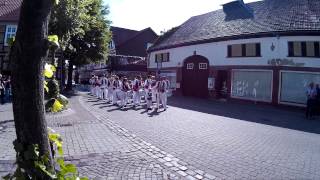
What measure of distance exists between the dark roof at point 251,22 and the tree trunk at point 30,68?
21.5 meters

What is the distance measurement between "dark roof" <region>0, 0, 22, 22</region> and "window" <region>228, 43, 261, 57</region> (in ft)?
71.9

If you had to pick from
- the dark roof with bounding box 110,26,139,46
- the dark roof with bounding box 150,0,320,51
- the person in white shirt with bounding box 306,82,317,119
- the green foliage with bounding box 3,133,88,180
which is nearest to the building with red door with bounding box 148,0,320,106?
the dark roof with bounding box 150,0,320,51

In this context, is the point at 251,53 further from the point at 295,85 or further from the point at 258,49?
the point at 295,85

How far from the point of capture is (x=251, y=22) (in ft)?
87.9

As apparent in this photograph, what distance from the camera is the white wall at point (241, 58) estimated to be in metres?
21.9

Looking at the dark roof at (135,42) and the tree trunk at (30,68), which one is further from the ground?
the dark roof at (135,42)

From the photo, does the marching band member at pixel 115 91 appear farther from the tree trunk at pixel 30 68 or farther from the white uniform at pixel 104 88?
the tree trunk at pixel 30 68

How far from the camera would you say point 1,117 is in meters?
14.1

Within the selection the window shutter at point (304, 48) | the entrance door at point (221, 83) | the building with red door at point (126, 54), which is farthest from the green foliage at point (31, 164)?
the building with red door at point (126, 54)

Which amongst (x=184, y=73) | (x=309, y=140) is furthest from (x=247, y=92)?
(x=309, y=140)

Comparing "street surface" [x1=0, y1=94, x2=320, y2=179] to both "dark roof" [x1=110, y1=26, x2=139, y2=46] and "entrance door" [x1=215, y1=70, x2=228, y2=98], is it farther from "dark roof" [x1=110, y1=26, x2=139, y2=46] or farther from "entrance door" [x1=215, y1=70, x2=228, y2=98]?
"dark roof" [x1=110, y1=26, x2=139, y2=46]

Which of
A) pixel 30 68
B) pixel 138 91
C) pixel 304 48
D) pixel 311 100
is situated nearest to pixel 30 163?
pixel 30 68

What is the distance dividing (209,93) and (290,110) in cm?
816

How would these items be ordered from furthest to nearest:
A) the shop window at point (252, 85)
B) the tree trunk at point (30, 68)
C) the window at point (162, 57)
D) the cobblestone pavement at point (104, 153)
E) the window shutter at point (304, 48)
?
the window at point (162, 57), the shop window at point (252, 85), the window shutter at point (304, 48), the cobblestone pavement at point (104, 153), the tree trunk at point (30, 68)
